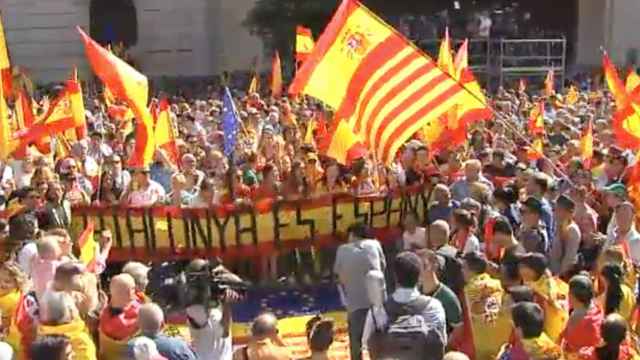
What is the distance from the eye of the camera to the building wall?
3984 cm

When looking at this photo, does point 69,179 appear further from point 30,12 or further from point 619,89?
point 30,12

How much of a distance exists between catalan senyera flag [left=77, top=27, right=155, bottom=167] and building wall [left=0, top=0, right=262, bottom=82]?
26.4m

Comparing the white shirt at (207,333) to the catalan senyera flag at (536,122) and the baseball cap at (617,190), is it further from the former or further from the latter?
the catalan senyera flag at (536,122)

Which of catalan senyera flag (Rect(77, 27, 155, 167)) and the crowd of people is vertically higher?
catalan senyera flag (Rect(77, 27, 155, 167))

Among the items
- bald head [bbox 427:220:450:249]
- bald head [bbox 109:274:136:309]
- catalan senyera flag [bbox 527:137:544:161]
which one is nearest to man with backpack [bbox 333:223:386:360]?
bald head [bbox 427:220:450:249]

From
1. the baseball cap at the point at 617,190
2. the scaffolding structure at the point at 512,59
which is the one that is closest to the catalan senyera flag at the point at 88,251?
the baseball cap at the point at 617,190

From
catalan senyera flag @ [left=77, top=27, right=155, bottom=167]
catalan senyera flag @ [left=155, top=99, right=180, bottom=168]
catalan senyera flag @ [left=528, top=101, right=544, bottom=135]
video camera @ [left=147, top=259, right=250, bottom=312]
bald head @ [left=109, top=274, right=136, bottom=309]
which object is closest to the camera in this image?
bald head @ [left=109, top=274, right=136, bottom=309]

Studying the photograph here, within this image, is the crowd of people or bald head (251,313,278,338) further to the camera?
the crowd of people

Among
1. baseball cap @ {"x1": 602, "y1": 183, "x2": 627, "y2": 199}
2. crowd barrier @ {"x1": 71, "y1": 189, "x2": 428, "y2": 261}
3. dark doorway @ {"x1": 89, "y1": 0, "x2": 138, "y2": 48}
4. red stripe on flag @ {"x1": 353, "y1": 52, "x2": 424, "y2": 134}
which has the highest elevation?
dark doorway @ {"x1": 89, "y1": 0, "x2": 138, "y2": 48}

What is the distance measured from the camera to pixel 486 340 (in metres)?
7.25

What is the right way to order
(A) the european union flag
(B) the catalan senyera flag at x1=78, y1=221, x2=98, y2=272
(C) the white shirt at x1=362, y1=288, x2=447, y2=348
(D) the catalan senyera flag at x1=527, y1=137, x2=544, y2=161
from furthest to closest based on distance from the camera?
(A) the european union flag, (D) the catalan senyera flag at x1=527, y1=137, x2=544, y2=161, (B) the catalan senyera flag at x1=78, y1=221, x2=98, y2=272, (C) the white shirt at x1=362, y1=288, x2=447, y2=348

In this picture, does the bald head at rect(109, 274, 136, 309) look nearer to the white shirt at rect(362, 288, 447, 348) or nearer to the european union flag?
the white shirt at rect(362, 288, 447, 348)

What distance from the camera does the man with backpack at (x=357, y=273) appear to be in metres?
8.62

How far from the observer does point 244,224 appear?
39.0 feet
